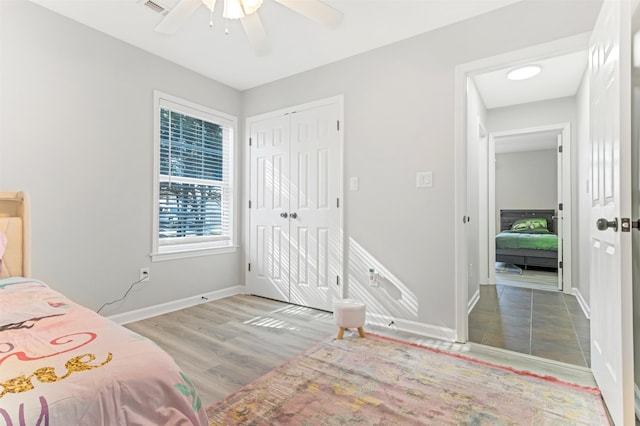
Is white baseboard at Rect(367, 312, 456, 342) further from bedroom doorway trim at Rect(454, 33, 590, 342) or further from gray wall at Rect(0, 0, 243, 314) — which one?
gray wall at Rect(0, 0, 243, 314)

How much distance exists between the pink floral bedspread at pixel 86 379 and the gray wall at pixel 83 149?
146cm

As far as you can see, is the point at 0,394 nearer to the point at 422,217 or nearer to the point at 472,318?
the point at 422,217

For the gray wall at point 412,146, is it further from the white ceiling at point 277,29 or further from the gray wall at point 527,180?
the gray wall at point 527,180

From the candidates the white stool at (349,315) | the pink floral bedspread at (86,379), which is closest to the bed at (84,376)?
the pink floral bedspread at (86,379)

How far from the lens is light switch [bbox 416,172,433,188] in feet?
8.50

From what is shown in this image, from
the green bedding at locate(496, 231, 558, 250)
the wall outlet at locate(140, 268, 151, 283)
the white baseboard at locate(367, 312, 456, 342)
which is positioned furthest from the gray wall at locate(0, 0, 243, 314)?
the green bedding at locate(496, 231, 558, 250)

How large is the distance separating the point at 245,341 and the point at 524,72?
3603 millimetres

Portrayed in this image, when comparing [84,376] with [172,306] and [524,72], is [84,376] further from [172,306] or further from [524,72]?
[524,72]

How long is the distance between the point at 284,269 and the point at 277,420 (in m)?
2.06

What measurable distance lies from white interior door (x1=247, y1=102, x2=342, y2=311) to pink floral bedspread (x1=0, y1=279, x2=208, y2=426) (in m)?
2.19

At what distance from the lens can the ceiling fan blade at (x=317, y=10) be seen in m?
1.67

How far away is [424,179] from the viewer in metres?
2.62

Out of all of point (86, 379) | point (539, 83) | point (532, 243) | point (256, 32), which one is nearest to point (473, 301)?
point (539, 83)

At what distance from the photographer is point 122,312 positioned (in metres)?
2.78
